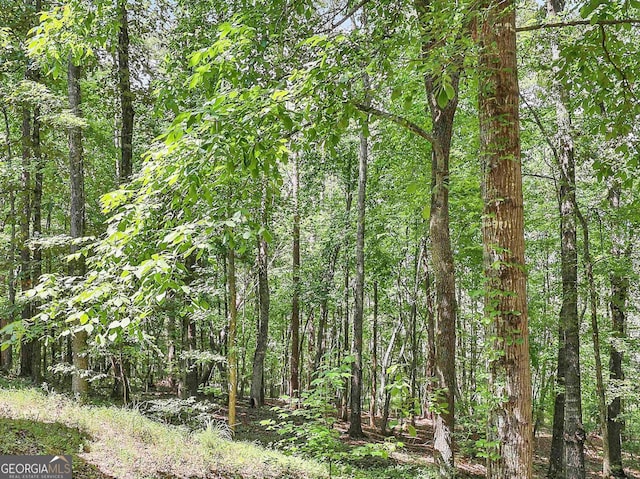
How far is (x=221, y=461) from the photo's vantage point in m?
6.77

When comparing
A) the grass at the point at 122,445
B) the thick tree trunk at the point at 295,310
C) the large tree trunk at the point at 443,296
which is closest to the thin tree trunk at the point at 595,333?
the large tree trunk at the point at 443,296

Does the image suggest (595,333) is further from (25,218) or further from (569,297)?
(25,218)

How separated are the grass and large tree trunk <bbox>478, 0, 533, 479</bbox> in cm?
458

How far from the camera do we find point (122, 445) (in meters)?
6.14

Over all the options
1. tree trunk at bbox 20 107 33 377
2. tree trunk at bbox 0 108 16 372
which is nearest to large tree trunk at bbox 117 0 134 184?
tree trunk at bbox 20 107 33 377

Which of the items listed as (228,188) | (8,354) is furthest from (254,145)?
(8,354)

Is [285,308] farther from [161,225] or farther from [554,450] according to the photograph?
[161,225]

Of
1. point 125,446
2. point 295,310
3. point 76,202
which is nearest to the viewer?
point 125,446

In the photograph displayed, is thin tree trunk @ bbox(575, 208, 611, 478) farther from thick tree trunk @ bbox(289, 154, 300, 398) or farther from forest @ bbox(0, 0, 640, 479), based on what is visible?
thick tree trunk @ bbox(289, 154, 300, 398)

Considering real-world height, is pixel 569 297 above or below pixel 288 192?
below

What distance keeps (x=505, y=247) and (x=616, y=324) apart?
11334mm

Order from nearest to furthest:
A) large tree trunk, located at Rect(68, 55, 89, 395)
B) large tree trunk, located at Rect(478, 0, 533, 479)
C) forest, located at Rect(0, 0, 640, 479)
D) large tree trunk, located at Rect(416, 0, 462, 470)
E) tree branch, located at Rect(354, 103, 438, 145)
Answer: forest, located at Rect(0, 0, 640, 479) → large tree trunk, located at Rect(478, 0, 533, 479) → tree branch, located at Rect(354, 103, 438, 145) → large tree trunk, located at Rect(416, 0, 462, 470) → large tree trunk, located at Rect(68, 55, 89, 395)

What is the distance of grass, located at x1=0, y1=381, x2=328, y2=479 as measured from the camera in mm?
5352

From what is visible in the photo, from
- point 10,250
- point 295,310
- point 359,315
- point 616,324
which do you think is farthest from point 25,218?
point 616,324
